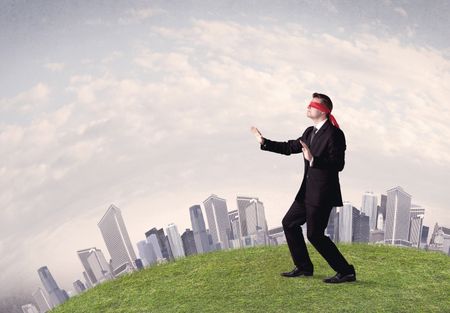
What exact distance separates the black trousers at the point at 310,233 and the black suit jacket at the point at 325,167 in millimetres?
134

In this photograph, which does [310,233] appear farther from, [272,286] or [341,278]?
[272,286]

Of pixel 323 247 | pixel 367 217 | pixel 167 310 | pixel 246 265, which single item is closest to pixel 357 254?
pixel 246 265

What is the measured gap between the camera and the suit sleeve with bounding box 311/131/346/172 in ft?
27.7

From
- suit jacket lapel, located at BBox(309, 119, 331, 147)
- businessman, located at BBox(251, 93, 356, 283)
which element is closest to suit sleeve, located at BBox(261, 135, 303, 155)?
businessman, located at BBox(251, 93, 356, 283)

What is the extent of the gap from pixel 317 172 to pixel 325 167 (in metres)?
0.17

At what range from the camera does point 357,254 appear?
11.3m

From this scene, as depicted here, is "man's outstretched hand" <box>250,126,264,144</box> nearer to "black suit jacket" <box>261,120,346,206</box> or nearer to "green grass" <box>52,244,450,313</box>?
"black suit jacket" <box>261,120,346,206</box>

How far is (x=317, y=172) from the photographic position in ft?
28.3

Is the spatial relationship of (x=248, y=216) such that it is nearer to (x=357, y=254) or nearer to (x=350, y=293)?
(x=357, y=254)

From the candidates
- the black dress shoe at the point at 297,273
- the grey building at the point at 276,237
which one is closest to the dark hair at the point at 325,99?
the black dress shoe at the point at 297,273

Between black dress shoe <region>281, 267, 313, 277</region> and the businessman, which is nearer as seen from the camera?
the businessman

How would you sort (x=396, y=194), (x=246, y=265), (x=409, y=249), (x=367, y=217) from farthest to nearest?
(x=396, y=194) < (x=367, y=217) < (x=409, y=249) < (x=246, y=265)

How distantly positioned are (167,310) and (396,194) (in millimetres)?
12983

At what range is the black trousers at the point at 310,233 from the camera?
867 centimetres
